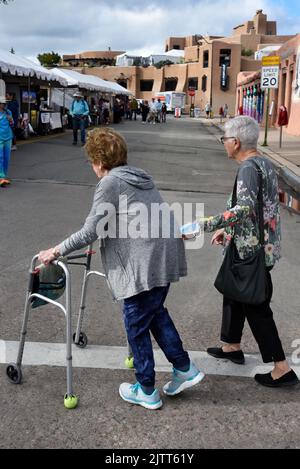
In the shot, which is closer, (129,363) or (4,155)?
(129,363)

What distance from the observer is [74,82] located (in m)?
28.2

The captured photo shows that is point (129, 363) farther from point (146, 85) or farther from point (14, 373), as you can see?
point (146, 85)

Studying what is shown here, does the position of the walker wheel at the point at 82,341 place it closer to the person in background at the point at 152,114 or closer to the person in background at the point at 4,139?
the person in background at the point at 4,139

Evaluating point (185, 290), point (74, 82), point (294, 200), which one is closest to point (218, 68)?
point (74, 82)

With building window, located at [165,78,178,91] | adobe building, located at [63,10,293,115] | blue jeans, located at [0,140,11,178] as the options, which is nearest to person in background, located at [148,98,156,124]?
adobe building, located at [63,10,293,115]

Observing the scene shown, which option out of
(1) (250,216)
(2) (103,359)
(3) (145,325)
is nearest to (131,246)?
(3) (145,325)

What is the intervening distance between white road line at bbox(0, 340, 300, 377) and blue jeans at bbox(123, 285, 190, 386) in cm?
60

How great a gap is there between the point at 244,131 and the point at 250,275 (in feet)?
3.03

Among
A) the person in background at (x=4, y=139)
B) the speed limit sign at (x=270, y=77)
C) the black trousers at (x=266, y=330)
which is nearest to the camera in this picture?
the black trousers at (x=266, y=330)

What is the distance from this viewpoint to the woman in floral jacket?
138 inches

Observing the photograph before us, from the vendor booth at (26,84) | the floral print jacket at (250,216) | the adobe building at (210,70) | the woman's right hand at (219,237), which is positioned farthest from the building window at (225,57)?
the floral print jacket at (250,216)

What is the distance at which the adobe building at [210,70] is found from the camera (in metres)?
83.6

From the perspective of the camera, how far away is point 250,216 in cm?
362
